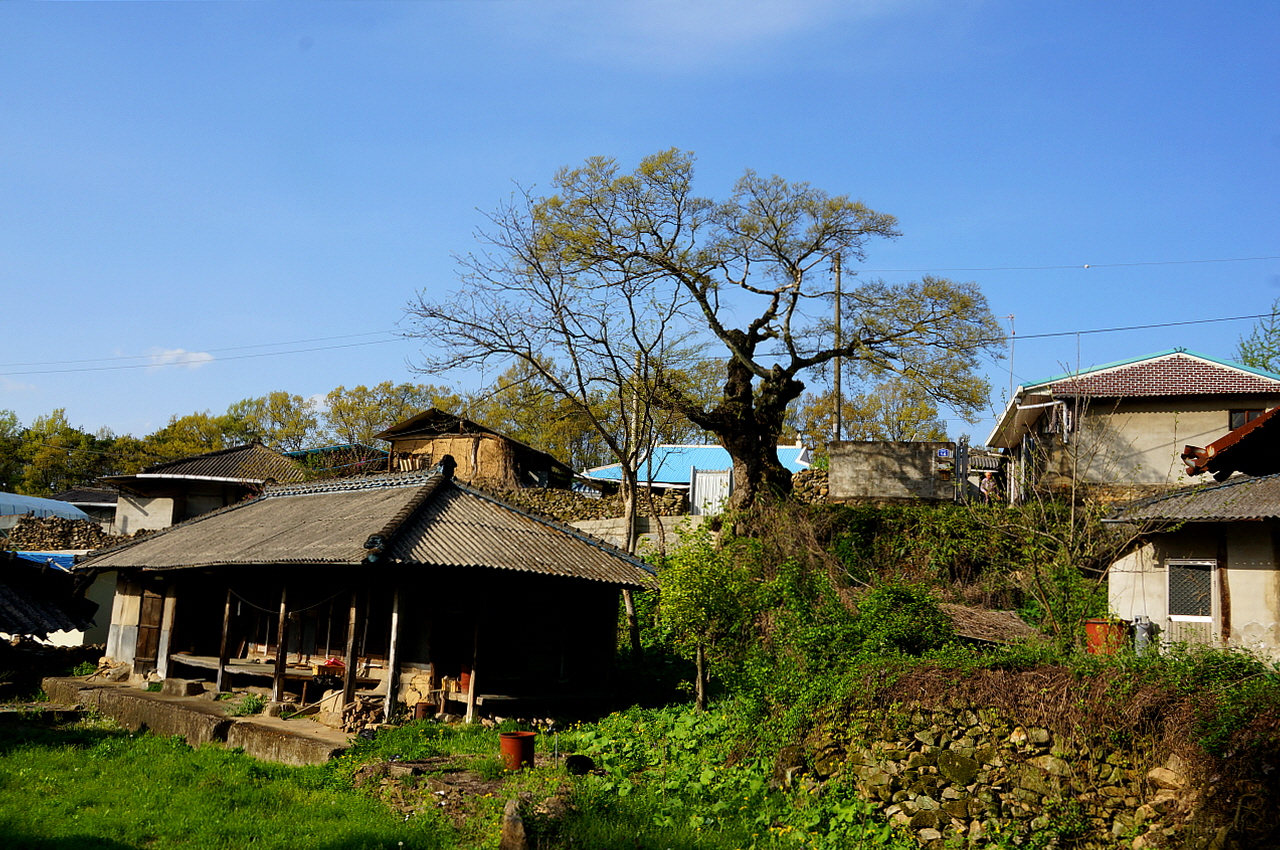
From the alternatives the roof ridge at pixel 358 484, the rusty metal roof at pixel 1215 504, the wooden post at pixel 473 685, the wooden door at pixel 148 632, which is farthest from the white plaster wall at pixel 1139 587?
the wooden door at pixel 148 632

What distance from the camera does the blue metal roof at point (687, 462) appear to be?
3919cm

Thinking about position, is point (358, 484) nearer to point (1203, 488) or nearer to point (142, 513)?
point (1203, 488)

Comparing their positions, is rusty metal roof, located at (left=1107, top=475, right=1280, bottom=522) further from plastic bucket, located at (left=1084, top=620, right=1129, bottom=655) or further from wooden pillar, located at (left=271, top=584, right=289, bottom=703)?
wooden pillar, located at (left=271, top=584, right=289, bottom=703)

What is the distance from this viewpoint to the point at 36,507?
45.1m

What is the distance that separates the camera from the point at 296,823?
10633mm

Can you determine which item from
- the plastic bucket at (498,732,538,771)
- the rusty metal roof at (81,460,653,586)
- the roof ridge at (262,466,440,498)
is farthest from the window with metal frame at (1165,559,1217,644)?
the roof ridge at (262,466,440,498)

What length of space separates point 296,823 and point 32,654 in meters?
17.3

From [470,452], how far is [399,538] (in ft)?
74.1

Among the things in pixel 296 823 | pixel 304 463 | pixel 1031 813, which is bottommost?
pixel 296 823

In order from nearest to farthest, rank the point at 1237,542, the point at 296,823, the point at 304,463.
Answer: the point at 296,823
the point at 1237,542
the point at 304,463

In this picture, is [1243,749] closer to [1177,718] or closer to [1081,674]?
[1177,718]

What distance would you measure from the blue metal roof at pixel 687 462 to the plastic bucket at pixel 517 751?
83.3 ft

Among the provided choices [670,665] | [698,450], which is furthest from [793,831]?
[698,450]

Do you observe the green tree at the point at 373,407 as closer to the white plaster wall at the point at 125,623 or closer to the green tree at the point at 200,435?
the green tree at the point at 200,435
